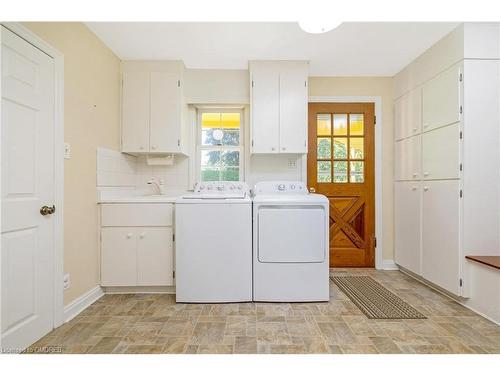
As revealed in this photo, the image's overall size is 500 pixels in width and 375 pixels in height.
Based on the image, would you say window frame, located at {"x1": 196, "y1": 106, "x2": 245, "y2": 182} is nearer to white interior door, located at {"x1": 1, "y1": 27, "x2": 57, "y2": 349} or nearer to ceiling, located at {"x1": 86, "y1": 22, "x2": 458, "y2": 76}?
ceiling, located at {"x1": 86, "y1": 22, "x2": 458, "y2": 76}

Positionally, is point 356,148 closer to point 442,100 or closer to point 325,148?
point 325,148

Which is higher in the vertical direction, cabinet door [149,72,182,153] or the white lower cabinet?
cabinet door [149,72,182,153]

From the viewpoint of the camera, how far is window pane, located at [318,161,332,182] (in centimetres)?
325

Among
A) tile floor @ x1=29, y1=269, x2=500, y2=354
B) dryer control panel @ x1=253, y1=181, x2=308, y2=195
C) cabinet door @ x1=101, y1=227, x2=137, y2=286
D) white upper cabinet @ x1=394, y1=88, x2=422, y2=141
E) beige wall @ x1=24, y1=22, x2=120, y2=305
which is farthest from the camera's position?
dryer control panel @ x1=253, y1=181, x2=308, y2=195

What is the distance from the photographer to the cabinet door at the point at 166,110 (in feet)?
9.09

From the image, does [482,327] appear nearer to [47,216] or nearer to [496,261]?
[496,261]

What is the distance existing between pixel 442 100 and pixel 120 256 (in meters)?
3.25

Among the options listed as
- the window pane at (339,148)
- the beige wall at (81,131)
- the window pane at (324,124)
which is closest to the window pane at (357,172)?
the window pane at (339,148)

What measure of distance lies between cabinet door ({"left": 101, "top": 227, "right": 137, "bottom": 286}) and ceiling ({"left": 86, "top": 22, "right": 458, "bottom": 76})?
1752 millimetres

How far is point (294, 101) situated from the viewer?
277cm

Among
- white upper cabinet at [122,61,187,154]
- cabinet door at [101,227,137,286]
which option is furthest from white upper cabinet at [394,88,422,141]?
cabinet door at [101,227,137,286]

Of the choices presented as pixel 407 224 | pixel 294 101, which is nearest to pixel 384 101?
pixel 294 101

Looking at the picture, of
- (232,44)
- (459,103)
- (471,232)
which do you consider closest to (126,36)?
(232,44)

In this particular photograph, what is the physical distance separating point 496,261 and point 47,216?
3245 millimetres
